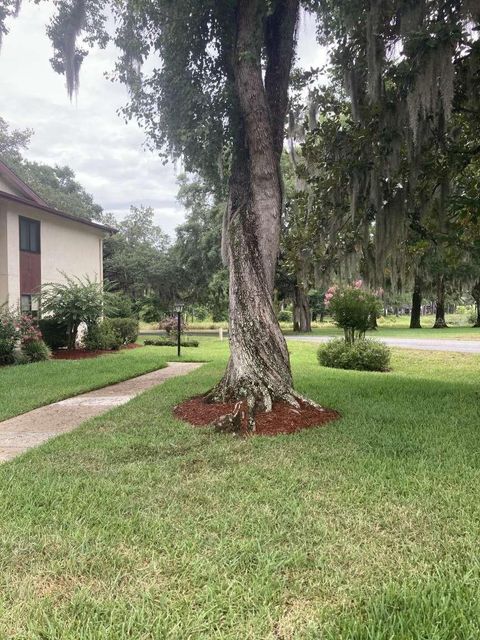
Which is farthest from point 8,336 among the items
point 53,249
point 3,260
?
point 53,249

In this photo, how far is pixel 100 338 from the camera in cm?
1650

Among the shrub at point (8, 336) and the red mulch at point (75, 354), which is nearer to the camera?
the shrub at point (8, 336)

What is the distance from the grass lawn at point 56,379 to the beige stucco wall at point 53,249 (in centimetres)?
481

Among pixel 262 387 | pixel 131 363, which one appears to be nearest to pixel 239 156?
pixel 262 387

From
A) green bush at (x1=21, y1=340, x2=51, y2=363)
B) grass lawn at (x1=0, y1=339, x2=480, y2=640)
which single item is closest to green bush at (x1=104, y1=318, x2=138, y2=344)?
green bush at (x1=21, y1=340, x2=51, y2=363)

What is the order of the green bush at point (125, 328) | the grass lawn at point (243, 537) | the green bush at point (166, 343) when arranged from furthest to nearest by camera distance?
the green bush at point (166, 343), the green bush at point (125, 328), the grass lawn at point (243, 537)

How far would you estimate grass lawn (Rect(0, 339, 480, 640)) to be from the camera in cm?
194

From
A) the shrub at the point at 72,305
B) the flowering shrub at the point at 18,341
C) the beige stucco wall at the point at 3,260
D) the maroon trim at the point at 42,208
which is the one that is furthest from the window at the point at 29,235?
the flowering shrub at the point at 18,341

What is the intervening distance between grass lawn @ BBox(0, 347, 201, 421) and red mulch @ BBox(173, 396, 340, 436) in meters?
2.51

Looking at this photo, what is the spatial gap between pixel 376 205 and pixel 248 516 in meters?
5.90

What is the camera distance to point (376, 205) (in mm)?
7367

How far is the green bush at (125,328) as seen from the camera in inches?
748

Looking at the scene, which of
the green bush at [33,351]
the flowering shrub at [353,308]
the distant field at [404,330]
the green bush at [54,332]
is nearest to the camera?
the flowering shrub at [353,308]

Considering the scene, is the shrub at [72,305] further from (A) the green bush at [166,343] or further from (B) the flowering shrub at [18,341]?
(A) the green bush at [166,343]
